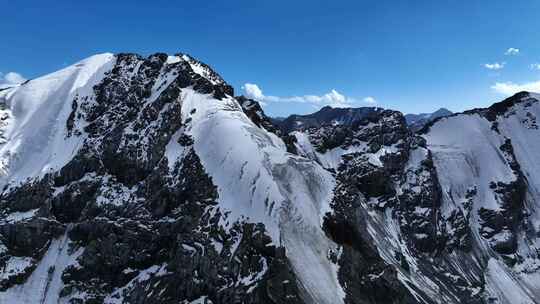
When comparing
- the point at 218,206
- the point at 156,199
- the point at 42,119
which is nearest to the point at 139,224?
the point at 156,199

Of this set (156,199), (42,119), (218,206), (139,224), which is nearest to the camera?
(218,206)

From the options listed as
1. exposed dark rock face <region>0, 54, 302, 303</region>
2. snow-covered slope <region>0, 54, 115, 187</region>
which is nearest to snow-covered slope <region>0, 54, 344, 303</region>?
exposed dark rock face <region>0, 54, 302, 303</region>

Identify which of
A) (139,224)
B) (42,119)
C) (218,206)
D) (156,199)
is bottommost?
(139,224)

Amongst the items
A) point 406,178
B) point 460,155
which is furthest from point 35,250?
point 460,155

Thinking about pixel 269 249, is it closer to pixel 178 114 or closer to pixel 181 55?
pixel 178 114

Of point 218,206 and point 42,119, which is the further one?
point 42,119

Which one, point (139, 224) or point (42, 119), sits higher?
point (42, 119)

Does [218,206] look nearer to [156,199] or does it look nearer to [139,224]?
[156,199]

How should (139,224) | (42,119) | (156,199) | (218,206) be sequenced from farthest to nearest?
(42,119)
(156,199)
(139,224)
(218,206)

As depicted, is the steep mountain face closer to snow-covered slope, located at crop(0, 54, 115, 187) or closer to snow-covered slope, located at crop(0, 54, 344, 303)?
snow-covered slope, located at crop(0, 54, 344, 303)

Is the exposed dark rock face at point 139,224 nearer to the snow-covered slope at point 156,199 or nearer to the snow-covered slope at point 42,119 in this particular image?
the snow-covered slope at point 156,199
